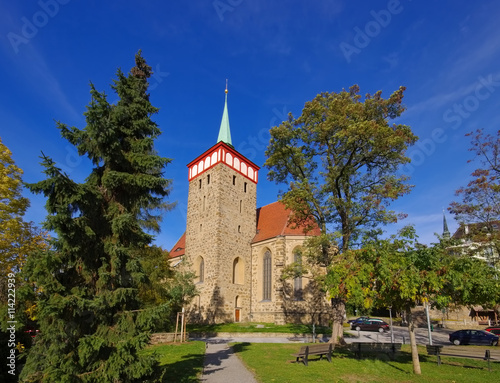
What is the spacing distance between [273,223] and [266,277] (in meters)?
5.01

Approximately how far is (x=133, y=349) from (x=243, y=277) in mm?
22975

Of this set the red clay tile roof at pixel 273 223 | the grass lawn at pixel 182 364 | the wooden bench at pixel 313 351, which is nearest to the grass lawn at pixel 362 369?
the wooden bench at pixel 313 351

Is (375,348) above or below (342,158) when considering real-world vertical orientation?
below

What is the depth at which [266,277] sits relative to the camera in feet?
92.5

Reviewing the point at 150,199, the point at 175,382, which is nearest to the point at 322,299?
the point at 175,382

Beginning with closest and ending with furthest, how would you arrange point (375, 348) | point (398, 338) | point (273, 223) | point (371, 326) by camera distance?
point (375, 348) → point (398, 338) → point (371, 326) → point (273, 223)

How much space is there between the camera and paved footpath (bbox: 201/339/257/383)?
8.32 meters

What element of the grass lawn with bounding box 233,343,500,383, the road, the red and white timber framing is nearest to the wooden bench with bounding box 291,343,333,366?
the grass lawn with bounding box 233,343,500,383

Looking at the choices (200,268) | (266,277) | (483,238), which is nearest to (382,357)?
(483,238)

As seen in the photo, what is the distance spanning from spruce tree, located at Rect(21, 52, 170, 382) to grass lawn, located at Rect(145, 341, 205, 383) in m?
Answer: 1.08

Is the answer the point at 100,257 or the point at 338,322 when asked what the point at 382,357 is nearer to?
the point at 338,322

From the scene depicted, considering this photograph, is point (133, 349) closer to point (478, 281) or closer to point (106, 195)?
point (106, 195)

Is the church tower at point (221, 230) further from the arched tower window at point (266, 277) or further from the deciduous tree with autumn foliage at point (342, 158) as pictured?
the deciduous tree with autumn foliage at point (342, 158)

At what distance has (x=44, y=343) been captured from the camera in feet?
18.0
